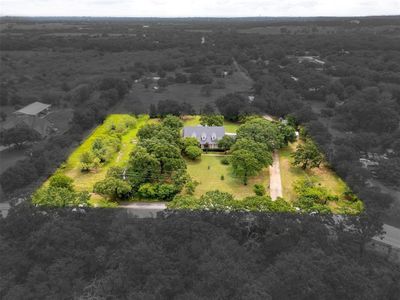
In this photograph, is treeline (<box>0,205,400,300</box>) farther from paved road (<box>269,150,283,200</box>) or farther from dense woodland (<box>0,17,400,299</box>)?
paved road (<box>269,150,283,200</box>)

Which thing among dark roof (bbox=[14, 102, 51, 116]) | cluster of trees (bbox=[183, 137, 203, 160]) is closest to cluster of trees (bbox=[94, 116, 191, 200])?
cluster of trees (bbox=[183, 137, 203, 160])

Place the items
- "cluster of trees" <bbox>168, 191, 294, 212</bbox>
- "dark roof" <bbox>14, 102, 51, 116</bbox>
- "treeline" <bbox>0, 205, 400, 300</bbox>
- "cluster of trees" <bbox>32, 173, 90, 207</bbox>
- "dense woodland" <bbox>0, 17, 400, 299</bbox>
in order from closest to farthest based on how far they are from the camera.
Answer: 1. "treeline" <bbox>0, 205, 400, 300</bbox>
2. "dense woodland" <bbox>0, 17, 400, 299</bbox>
3. "cluster of trees" <bbox>168, 191, 294, 212</bbox>
4. "cluster of trees" <bbox>32, 173, 90, 207</bbox>
5. "dark roof" <bbox>14, 102, 51, 116</bbox>

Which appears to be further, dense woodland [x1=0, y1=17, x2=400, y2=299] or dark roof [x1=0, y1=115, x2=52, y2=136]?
dark roof [x1=0, y1=115, x2=52, y2=136]

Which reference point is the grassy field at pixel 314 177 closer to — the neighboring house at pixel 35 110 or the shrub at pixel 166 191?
the shrub at pixel 166 191

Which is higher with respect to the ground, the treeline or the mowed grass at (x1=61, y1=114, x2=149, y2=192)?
the treeline

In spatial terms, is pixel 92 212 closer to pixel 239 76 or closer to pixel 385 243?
pixel 385 243

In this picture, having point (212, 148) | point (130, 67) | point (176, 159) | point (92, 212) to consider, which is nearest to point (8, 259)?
point (92, 212)

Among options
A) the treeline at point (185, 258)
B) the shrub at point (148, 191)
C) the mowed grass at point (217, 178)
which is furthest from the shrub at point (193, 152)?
the treeline at point (185, 258)
